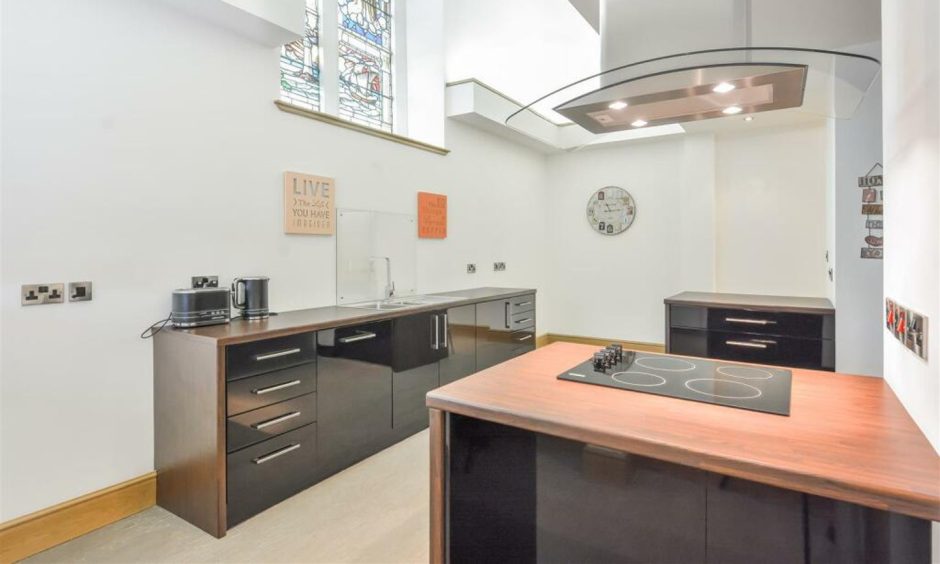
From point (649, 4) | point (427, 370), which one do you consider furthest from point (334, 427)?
point (649, 4)

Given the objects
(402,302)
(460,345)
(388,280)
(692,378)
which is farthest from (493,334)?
(692,378)

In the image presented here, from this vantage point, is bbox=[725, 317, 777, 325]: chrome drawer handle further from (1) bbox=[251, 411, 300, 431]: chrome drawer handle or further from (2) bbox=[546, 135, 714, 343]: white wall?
(1) bbox=[251, 411, 300, 431]: chrome drawer handle

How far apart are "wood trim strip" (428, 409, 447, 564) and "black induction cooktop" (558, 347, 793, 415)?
0.46m

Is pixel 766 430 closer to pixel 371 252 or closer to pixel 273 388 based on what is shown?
pixel 273 388

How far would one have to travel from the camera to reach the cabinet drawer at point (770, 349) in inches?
135

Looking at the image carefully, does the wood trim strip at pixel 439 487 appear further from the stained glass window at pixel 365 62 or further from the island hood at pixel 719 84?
the stained glass window at pixel 365 62

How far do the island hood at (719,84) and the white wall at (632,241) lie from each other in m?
3.67

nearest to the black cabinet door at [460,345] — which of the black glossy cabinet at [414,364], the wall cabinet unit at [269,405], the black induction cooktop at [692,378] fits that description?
the black glossy cabinet at [414,364]

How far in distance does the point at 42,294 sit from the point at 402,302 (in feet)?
7.06

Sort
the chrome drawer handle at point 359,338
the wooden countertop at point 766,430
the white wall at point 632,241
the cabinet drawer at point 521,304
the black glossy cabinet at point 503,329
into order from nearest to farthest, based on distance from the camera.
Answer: the wooden countertop at point 766,430 → the chrome drawer handle at point 359,338 → the black glossy cabinet at point 503,329 → the cabinet drawer at point 521,304 → the white wall at point 632,241

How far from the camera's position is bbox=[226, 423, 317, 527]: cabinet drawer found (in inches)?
87.4

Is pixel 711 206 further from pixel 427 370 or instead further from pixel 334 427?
pixel 334 427

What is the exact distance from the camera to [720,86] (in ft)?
4.68

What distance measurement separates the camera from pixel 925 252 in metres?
1.10
